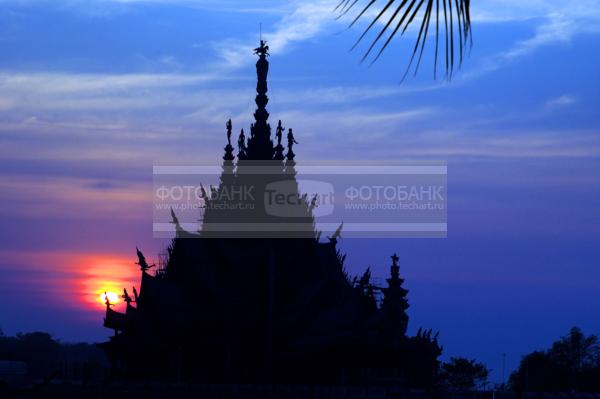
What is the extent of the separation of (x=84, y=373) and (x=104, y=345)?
1.96m

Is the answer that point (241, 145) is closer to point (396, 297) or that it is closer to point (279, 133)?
point (279, 133)

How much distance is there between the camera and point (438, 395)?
32625 millimetres

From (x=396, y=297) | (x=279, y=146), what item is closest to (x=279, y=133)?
(x=279, y=146)

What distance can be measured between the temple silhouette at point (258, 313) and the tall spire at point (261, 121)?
4cm

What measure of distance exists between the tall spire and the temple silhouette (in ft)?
0.14

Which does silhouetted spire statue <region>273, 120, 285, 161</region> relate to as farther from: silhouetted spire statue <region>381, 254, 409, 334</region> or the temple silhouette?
silhouetted spire statue <region>381, 254, 409, 334</region>

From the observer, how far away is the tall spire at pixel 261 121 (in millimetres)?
43094

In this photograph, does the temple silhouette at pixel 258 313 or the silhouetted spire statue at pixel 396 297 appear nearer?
the temple silhouette at pixel 258 313

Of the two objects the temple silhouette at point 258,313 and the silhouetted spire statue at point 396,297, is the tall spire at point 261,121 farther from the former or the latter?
the silhouetted spire statue at point 396,297

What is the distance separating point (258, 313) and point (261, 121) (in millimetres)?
8807

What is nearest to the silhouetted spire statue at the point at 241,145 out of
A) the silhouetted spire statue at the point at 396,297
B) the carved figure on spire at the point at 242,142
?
the carved figure on spire at the point at 242,142

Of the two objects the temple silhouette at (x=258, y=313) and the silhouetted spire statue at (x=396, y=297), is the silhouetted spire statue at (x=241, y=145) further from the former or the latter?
the silhouetted spire statue at (x=396, y=297)

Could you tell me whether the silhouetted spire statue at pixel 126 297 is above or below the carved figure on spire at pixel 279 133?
below

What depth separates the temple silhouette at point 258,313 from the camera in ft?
128
